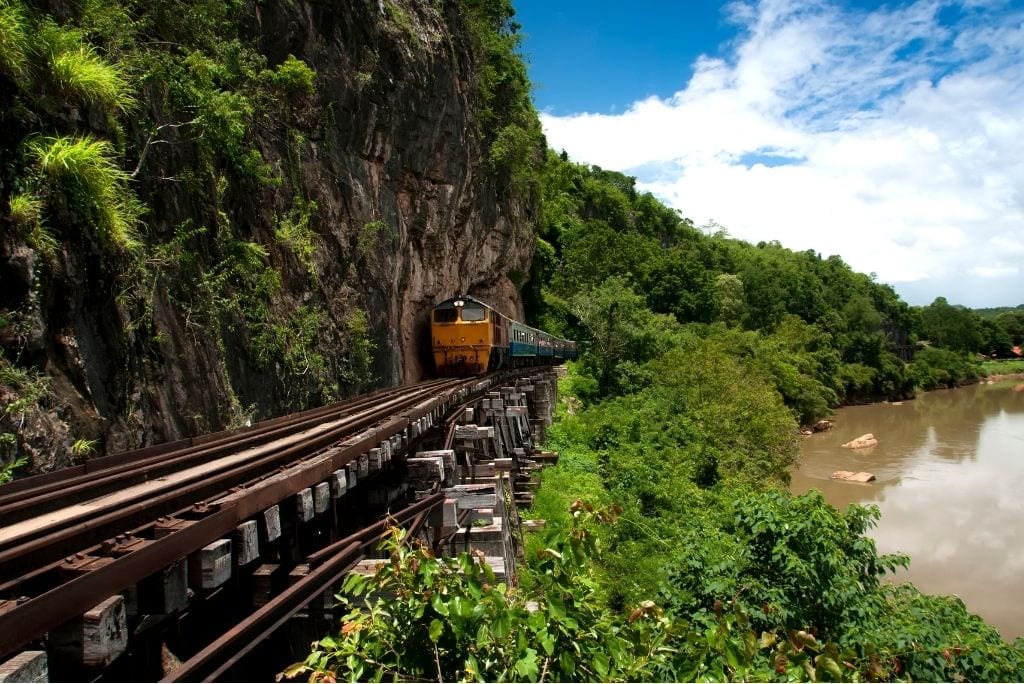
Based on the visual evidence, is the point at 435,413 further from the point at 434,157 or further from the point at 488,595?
the point at 434,157

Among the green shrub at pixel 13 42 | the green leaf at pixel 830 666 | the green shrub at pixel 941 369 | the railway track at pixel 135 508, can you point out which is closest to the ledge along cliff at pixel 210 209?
the green shrub at pixel 13 42

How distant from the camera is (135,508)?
3451 mm

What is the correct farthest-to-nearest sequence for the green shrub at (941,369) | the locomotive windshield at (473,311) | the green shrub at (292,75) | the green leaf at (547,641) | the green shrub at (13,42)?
the green shrub at (941,369)
the locomotive windshield at (473,311)
the green shrub at (292,75)
the green shrub at (13,42)
the green leaf at (547,641)

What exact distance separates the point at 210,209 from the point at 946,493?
26.4m

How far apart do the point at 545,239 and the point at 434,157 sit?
82.4 ft

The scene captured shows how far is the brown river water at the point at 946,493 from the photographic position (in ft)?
55.1

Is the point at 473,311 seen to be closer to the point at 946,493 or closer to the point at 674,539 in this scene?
the point at 674,539

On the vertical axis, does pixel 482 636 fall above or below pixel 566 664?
above

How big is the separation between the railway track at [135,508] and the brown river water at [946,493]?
601 inches

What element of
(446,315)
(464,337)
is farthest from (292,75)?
(464,337)

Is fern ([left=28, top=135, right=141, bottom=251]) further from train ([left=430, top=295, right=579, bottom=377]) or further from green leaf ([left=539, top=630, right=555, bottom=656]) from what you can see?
train ([left=430, top=295, right=579, bottom=377])

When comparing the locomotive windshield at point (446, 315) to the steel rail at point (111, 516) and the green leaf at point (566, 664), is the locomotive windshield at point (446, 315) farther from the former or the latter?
the green leaf at point (566, 664)

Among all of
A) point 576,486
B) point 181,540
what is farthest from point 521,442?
point 181,540

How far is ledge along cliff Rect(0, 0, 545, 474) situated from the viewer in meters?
5.85
